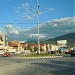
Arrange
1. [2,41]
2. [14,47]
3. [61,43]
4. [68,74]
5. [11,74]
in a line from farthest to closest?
[14,47] < [2,41] < [61,43] < [11,74] < [68,74]

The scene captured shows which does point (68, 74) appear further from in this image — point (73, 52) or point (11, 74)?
point (73, 52)

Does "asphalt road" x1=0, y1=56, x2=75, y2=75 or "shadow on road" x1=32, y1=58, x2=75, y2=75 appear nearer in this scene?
"shadow on road" x1=32, y1=58, x2=75, y2=75

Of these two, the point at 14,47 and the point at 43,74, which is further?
the point at 14,47

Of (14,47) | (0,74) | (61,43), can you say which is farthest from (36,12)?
(14,47)

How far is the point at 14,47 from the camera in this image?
602 feet

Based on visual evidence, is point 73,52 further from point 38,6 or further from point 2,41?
point 2,41

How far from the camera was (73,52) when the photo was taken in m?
60.9

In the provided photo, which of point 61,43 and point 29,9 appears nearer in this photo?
point 29,9

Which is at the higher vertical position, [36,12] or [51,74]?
[36,12]

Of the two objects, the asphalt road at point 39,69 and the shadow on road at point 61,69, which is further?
the asphalt road at point 39,69

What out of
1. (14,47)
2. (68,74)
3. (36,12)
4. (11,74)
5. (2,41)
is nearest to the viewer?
(68,74)

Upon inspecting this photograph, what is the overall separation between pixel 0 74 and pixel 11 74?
2.50 ft

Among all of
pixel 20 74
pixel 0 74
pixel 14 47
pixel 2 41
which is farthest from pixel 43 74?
pixel 14 47

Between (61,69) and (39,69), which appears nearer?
(61,69)
